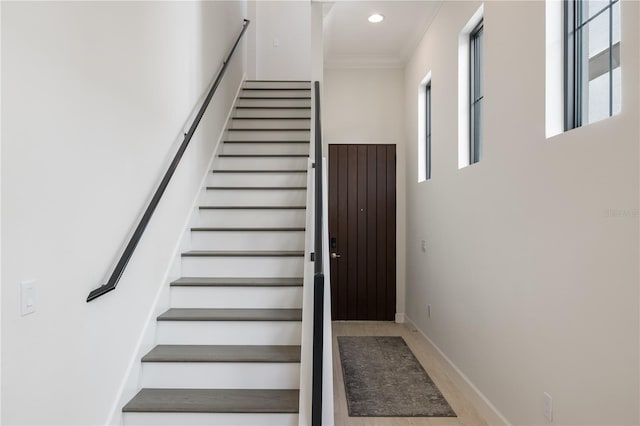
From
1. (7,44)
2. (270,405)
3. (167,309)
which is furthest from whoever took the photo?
(167,309)

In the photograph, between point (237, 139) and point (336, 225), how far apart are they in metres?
1.84

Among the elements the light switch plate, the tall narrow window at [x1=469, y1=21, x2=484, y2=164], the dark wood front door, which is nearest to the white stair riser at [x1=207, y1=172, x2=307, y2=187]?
the tall narrow window at [x1=469, y1=21, x2=484, y2=164]

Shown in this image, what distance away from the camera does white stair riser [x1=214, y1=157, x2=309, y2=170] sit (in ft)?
11.8

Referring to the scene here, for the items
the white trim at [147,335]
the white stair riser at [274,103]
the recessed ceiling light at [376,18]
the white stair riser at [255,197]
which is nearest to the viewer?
the white trim at [147,335]

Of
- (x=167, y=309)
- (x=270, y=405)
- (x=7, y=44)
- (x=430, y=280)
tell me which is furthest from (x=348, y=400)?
(x=7, y=44)

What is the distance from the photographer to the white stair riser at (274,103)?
4.60m

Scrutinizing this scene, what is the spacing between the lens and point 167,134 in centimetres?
256

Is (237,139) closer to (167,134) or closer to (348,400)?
(167,134)

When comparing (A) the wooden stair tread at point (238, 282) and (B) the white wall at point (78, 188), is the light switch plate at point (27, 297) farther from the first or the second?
(A) the wooden stair tread at point (238, 282)

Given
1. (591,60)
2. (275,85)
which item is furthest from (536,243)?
(275,85)

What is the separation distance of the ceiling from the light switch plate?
3458 millimetres

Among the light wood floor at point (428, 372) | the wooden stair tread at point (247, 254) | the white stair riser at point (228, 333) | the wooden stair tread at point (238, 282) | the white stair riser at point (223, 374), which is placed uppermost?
the wooden stair tread at point (247, 254)

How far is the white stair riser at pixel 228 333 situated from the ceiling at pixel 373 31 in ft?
9.81

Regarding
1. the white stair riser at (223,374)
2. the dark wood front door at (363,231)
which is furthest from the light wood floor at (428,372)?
the white stair riser at (223,374)
